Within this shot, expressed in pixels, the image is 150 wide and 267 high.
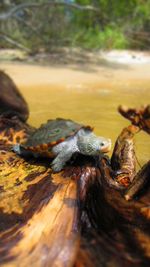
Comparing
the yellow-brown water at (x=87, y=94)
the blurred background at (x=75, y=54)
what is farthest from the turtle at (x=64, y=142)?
the blurred background at (x=75, y=54)

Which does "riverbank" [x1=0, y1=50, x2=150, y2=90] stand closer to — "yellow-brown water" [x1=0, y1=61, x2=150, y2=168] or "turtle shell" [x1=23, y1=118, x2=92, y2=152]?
"yellow-brown water" [x1=0, y1=61, x2=150, y2=168]

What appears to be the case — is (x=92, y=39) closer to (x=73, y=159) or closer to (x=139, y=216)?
(x=73, y=159)

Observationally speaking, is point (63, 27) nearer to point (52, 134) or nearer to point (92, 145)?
point (52, 134)

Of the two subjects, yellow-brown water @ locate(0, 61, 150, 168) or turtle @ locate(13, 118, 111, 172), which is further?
yellow-brown water @ locate(0, 61, 150, 168)

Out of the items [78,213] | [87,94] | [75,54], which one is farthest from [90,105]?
[75,54]

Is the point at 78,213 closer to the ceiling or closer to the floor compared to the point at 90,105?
closer to the ceiling

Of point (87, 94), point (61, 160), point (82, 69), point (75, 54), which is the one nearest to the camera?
point (61, 160)

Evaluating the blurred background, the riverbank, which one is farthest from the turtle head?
the riverbank
